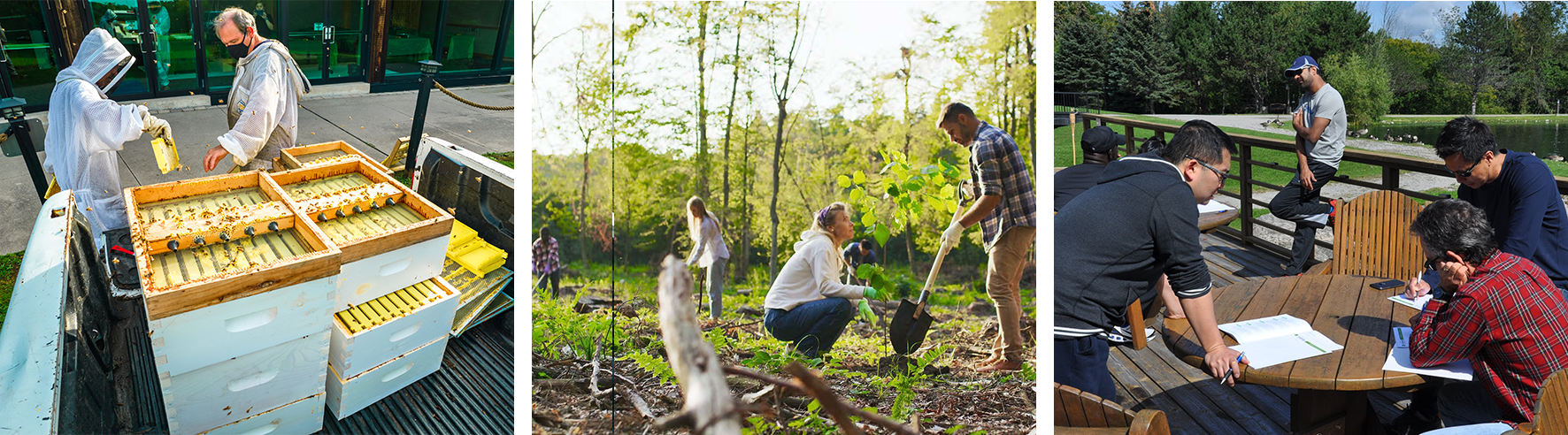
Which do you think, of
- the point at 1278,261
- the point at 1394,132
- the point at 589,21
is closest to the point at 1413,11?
the point at 1394,132

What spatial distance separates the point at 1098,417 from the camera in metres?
1.67

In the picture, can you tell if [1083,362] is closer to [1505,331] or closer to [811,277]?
[811,277]

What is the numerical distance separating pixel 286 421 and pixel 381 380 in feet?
0.82

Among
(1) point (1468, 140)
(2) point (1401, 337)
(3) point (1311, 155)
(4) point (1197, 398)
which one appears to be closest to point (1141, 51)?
(3) point (1311, 155)

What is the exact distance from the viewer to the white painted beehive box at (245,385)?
1849 millimetres

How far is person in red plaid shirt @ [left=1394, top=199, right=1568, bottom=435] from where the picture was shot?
2008 millimetres

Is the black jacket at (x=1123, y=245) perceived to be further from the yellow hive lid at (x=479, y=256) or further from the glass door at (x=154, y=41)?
the glass door at (x=154, y=41)

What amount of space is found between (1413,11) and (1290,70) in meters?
3.51

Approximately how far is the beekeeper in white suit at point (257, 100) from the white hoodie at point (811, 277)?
1.62 metres

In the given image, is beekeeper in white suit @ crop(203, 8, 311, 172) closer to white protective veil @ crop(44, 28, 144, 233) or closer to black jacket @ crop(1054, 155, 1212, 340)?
white protective veil @ crop(44, 28, 144, 233)

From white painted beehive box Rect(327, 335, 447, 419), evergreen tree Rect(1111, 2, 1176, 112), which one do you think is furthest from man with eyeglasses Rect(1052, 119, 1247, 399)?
evergreen tree Rect(1111, 2, 1176, 112)

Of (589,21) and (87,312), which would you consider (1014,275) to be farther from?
(87,312)

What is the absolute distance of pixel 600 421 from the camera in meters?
2.07

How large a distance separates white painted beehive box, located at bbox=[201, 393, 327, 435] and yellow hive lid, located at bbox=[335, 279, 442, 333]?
0.21 m
